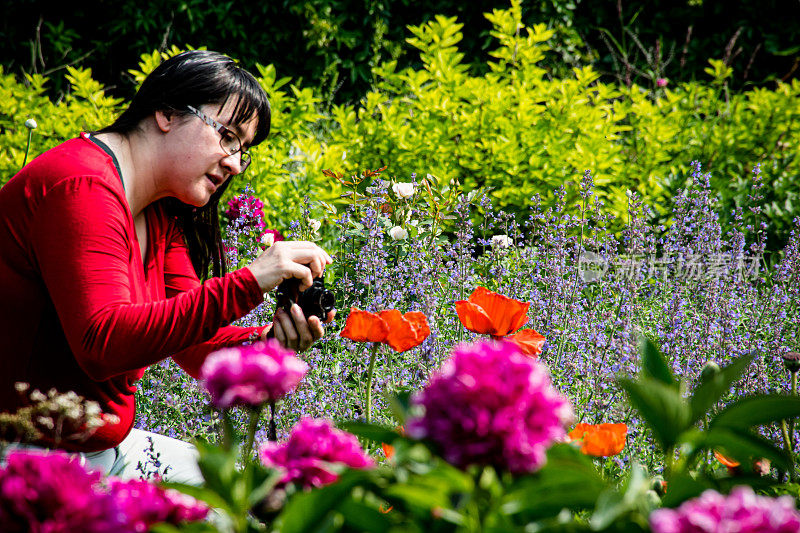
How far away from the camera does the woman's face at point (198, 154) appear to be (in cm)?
183

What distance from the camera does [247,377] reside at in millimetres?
728

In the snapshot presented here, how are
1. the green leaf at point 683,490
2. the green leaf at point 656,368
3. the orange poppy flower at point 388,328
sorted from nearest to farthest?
the green leaf at point 683,490 < the green leaf at point 656,368 < the orange poppy flower at point 388,328

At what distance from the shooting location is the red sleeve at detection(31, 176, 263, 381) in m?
1.53

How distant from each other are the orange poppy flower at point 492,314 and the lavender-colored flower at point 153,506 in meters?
0.74

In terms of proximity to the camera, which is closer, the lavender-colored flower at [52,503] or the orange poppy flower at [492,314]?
the lavender-colored flower at [52,503]

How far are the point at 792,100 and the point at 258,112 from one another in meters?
4.35

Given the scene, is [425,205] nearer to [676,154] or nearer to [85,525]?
[676,154]

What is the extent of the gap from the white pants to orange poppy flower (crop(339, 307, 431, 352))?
701mm

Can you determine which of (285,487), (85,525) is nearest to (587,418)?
(285,487)

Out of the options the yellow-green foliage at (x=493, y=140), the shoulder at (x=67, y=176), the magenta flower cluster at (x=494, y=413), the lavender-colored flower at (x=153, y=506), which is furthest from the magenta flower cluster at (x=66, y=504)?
the yellow-green foliage at (x=493, y=140)

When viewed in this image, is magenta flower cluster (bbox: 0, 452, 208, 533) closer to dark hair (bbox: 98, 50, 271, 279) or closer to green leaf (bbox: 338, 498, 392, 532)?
green leaf (bbox: 338, 498, 392, 532)

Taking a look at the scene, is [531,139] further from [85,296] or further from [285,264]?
[85,296]

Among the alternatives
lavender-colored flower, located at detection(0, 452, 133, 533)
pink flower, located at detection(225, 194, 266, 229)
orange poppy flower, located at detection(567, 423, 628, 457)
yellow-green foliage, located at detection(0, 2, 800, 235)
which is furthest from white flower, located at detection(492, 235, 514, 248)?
lavender-colored flower, located at detection(0, 452, 133, 533)

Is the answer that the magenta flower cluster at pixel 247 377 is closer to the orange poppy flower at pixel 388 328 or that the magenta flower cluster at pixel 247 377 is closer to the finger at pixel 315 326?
the orange poppy flower at pixel 388 328
